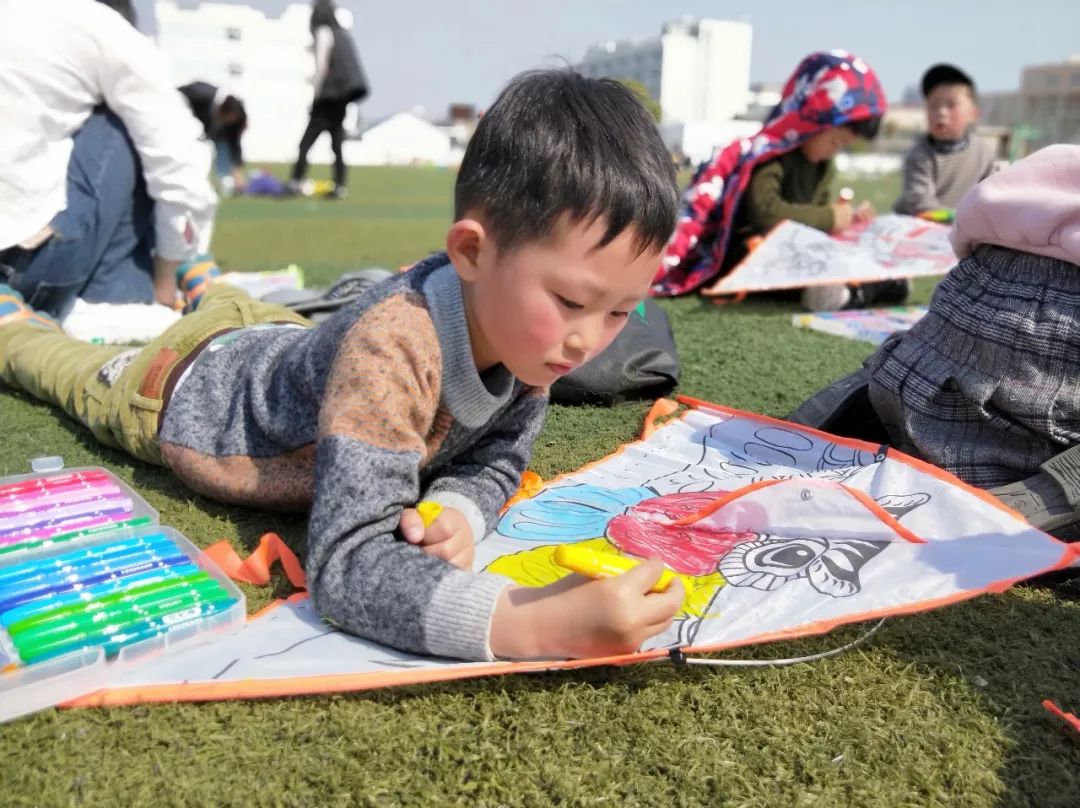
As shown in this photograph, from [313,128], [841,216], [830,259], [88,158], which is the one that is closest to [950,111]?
[841,216]

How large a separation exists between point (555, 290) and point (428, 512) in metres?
0.38

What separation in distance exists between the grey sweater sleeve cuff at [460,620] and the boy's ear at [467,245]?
44 centimetres

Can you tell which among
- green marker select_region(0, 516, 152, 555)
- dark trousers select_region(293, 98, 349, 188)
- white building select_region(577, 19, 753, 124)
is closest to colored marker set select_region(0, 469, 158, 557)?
green marker select_region(0, 516, 152, 555)

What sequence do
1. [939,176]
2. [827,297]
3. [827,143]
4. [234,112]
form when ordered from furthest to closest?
1. [234,112]
2. [939,176]
3. [827,143]
4. [827,297]

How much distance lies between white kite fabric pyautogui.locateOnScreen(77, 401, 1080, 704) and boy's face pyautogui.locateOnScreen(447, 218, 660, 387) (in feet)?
1.22

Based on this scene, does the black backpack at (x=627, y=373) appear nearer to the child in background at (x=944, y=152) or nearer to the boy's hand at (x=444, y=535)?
the boy's hand at (x=444, y=535)

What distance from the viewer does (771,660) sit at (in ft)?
3.87

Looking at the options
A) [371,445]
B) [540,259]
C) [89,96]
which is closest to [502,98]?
[540,259]

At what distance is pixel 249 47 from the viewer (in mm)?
36062

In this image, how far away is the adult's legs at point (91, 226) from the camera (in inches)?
110

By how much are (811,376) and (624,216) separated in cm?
167

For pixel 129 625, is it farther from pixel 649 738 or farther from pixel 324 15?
pixel 324 15

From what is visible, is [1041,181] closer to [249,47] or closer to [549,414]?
[549,414]

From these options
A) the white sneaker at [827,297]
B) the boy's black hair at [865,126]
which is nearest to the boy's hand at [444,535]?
the white sneaker at [827,297]
